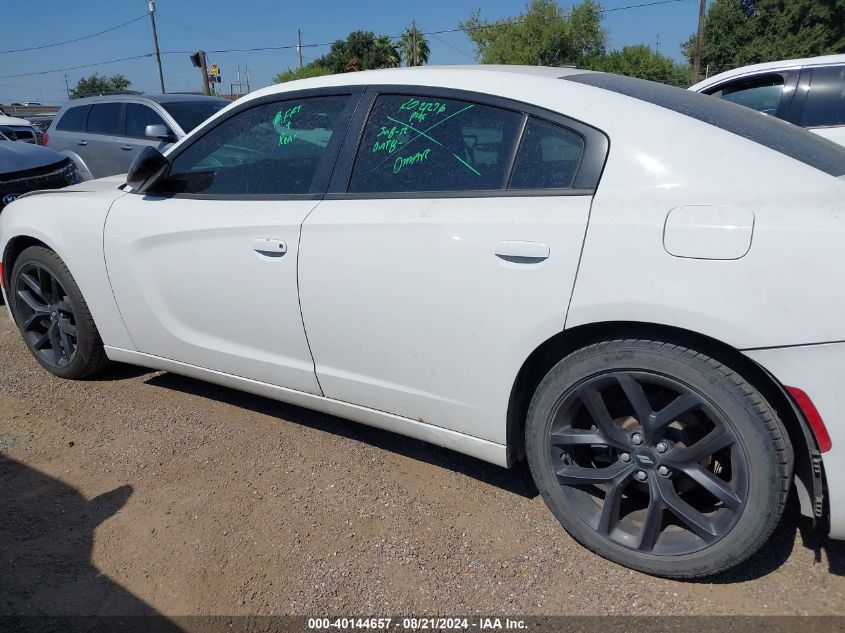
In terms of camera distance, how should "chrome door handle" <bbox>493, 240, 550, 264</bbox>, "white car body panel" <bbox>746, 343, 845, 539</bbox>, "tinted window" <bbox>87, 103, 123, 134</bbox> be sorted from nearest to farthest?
"white car body panel" <bbox>746, 343, 845, 539</bbox>, "chrome door handle" <bbox>493, 240, 550, 264</bbox>, "tinted window" <bbox>87, 103, 123, 134</bbox>

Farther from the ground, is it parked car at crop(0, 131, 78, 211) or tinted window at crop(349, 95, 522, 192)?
tinted window at crop(349, 95, 522, 192)

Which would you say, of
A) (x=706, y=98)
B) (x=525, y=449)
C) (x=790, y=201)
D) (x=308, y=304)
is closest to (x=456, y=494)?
(x=525, y=449)

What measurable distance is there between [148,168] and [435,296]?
1663 mm

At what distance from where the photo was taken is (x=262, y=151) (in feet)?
10.5

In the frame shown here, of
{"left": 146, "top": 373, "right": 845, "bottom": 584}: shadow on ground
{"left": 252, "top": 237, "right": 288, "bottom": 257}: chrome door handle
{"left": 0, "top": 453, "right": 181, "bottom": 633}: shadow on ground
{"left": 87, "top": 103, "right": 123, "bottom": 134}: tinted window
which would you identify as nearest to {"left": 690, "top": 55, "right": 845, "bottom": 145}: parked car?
{"left": 146, "top": 373, "right": 845, "bottom": 584}: shadow on ground

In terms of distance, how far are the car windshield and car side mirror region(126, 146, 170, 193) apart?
17.3 feet

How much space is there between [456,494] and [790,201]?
66.0 inches

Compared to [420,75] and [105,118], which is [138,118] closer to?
[105,118]

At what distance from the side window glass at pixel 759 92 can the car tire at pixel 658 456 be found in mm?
5183

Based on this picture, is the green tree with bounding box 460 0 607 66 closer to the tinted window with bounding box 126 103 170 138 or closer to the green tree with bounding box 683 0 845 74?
the green tree with bounding box 683 0 845 74

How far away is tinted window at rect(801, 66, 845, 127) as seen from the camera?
20.0ft

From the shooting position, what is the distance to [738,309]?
1.96m

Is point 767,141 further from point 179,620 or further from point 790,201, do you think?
point 179,620

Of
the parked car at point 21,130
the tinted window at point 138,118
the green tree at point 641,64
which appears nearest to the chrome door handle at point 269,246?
the tinted window at point 138,118
